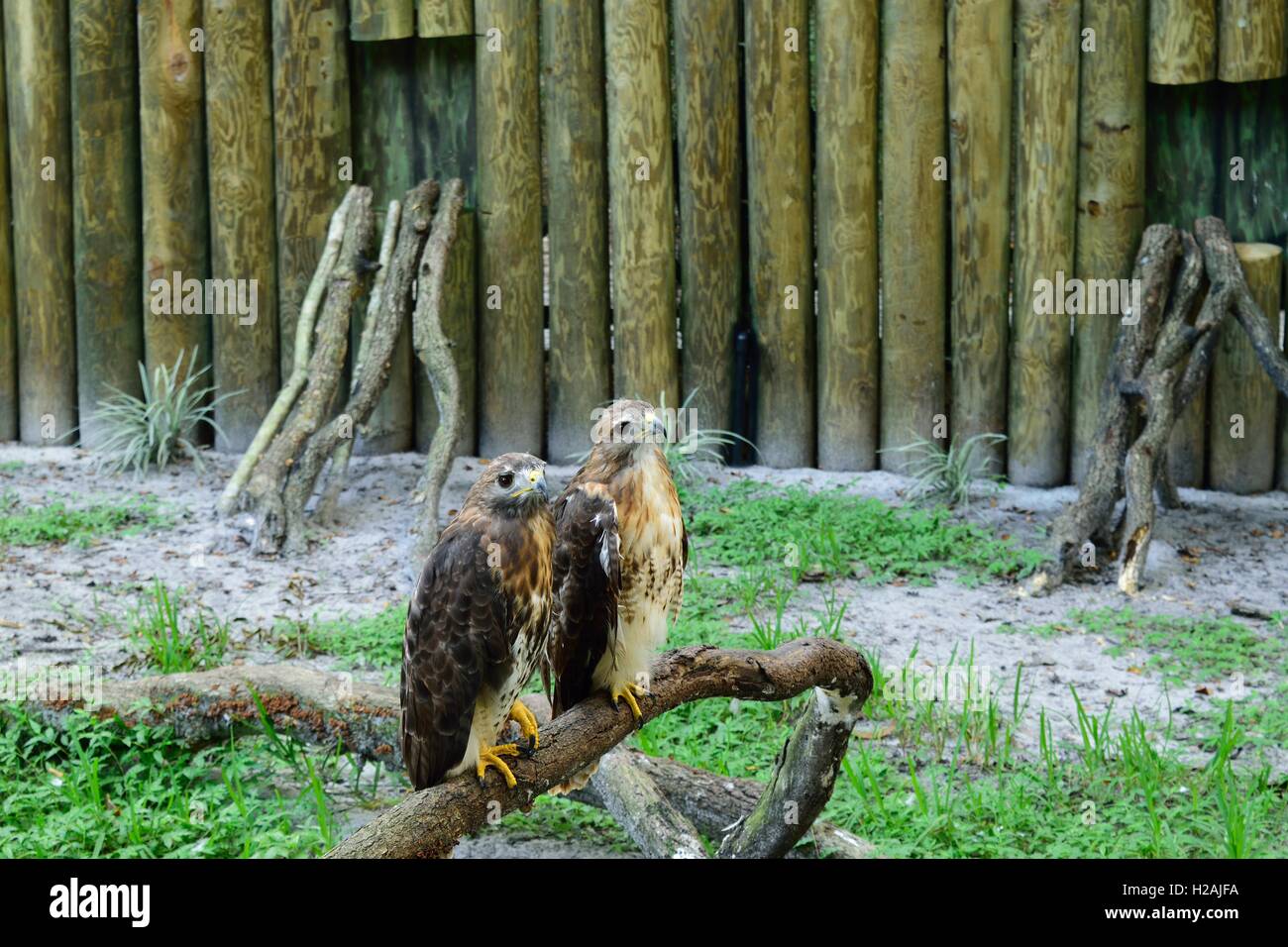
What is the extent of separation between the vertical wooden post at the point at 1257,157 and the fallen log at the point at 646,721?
4537 mm

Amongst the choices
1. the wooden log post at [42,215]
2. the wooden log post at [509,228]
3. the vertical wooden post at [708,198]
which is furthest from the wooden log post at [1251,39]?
the wooden log post at [42,215]

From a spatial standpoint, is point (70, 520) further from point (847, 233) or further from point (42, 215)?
point (847, 233)

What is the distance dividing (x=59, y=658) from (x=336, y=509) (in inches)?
73.8

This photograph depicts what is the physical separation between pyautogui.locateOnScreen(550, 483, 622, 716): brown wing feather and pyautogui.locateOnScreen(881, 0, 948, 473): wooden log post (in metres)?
4.25

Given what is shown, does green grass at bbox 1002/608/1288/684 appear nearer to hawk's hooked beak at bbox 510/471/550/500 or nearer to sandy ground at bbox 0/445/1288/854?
sandy ground at bbox 0/445/1288/854

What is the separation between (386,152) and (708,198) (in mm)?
1726

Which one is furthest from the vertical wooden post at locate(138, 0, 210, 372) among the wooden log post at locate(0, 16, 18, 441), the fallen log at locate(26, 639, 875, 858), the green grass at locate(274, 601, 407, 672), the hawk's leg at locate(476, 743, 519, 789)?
the hawk's leg at locate(476, 743, 519, 789)

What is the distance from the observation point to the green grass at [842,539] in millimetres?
6992

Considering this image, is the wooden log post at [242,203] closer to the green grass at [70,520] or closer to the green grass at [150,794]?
the green grass at [70,520]

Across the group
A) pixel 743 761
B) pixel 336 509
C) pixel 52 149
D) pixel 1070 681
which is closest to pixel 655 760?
pixel 743 761

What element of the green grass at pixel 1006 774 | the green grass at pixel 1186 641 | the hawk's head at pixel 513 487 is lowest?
the green grass at pixel 1006 774

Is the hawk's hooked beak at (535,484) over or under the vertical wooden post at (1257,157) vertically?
under

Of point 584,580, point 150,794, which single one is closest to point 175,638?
point 150,794
